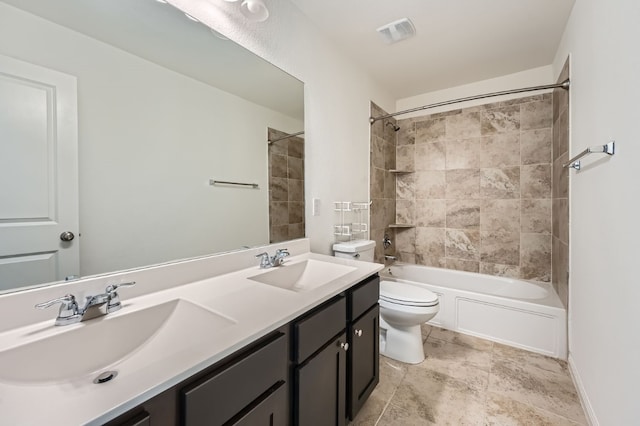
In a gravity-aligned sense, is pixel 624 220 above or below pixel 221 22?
below

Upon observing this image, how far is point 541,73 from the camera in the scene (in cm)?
256

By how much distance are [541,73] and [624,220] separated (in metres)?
2.28

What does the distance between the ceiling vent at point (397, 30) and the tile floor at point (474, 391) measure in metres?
2.45

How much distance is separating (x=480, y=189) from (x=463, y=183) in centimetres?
18

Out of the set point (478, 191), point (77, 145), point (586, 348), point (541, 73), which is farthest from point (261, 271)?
point (541, 73)

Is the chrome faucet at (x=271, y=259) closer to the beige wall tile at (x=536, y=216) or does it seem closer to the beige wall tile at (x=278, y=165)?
the beige wall tile at (x=278, y=165)

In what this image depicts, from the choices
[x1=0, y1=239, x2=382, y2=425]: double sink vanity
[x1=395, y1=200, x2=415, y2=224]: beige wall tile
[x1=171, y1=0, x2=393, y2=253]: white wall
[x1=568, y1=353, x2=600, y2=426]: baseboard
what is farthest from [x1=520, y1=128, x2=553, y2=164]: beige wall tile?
[x1=0, y1=239, x2=382, y2=425]: double sink vanity

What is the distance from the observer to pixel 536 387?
1.65m

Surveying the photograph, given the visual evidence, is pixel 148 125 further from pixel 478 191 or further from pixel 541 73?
pixel 541 73

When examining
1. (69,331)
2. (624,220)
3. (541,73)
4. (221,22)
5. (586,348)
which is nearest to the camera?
(69,331)

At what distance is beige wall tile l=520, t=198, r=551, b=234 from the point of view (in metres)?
2.56

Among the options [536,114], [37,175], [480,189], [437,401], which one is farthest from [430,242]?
[37,175]

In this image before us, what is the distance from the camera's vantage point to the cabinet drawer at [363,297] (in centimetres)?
122

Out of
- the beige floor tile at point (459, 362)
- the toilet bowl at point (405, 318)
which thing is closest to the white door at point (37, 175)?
the toilet bowl at point (405, 318)
